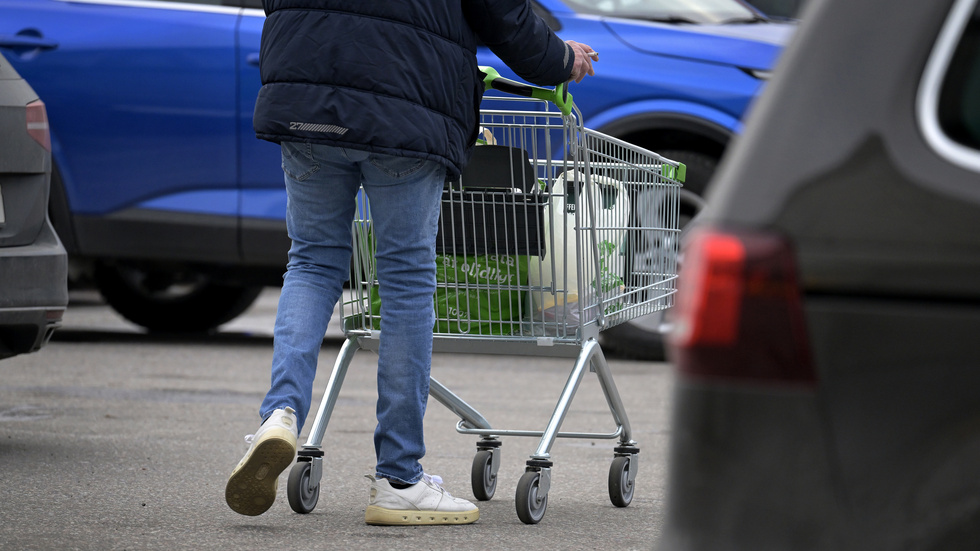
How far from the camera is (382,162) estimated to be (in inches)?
121

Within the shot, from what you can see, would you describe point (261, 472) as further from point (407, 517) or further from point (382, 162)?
point (382, 162)

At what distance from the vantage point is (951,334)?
1385 millimetres

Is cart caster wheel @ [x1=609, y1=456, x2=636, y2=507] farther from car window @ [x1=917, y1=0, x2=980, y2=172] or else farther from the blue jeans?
car window @ [x1=917, y1=0, x2=980, y2=172]

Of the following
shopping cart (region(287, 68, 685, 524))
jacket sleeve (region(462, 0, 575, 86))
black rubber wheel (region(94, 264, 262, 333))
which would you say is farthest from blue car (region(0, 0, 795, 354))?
jacket sleeve (region(462, 0, 575, 86))

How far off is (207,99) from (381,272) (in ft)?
12.4

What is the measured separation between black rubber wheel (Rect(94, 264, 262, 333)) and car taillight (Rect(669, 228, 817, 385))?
6.90m

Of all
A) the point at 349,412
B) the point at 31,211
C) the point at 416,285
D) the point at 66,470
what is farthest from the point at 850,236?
the point at 349,412

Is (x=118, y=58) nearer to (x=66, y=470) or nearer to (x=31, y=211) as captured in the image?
(x=31, y=211)

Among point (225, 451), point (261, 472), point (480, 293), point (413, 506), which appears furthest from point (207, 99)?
point (261, 472)

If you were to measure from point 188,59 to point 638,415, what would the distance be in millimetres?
3023

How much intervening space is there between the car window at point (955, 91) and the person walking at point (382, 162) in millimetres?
1707

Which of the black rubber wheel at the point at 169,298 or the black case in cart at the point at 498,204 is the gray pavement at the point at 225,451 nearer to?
the black rubber wheel at the point at 169,298

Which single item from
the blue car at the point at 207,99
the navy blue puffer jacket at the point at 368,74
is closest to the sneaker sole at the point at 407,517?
the navy blue puffer jacket at the point at 368,74

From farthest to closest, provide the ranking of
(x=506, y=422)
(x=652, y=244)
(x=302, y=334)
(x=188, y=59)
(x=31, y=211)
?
1. (x=188, y=59)
2. (x=506, y=422)
3. (x=31, y=211)
4. (x=652, y=244)
5. (x=302, y=334)
